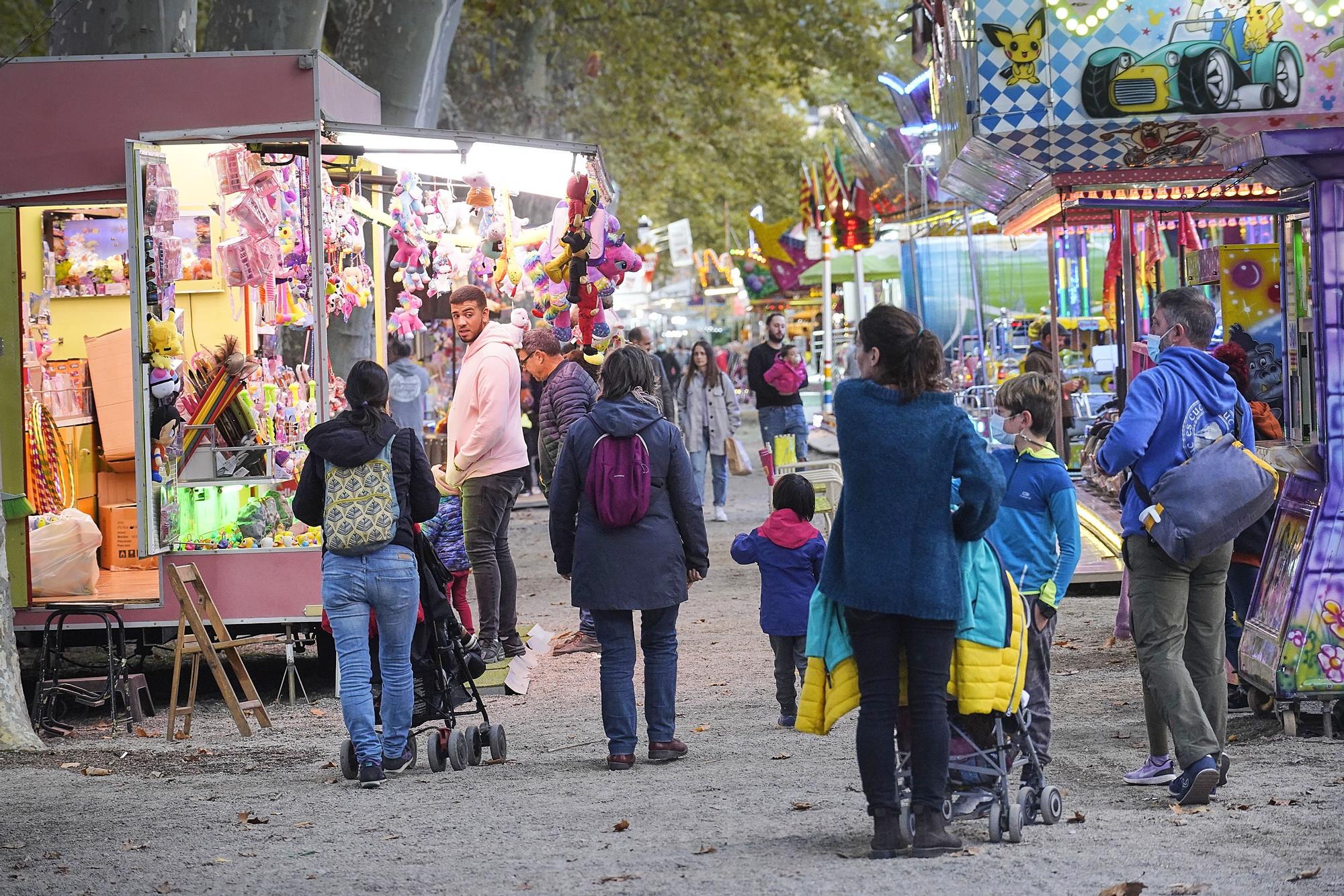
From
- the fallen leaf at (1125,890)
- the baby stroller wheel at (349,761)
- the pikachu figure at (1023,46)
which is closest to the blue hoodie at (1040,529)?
the fallen leaf at (1125,890)

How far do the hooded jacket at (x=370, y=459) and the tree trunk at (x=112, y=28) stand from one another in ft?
16.8

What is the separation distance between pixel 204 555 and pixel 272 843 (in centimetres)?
313

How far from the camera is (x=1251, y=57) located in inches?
301

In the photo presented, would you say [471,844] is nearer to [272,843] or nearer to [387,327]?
[272,843]

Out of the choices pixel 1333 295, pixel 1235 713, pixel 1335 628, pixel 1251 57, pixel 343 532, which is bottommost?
pixel 1235 713

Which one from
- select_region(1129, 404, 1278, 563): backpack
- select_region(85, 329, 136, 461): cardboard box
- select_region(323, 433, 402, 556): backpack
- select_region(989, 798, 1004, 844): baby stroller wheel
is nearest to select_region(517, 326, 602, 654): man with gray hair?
select_region(323, 433, 402, 556): backpack

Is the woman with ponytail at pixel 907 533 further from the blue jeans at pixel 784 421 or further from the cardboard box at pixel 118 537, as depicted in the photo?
the blue jeans at pixel 784 421

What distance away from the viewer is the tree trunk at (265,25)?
42.1 feet

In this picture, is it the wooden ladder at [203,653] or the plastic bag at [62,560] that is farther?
the plastic bag at [62,560]

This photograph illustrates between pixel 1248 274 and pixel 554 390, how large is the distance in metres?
3.76

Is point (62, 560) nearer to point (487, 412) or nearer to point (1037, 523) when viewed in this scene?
point (487, 412)

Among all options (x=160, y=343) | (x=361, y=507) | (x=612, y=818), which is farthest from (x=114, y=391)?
(x=612, y=818)

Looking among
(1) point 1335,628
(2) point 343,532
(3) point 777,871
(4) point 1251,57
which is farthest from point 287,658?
(4) point 1251,57

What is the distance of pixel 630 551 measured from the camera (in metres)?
6.37
